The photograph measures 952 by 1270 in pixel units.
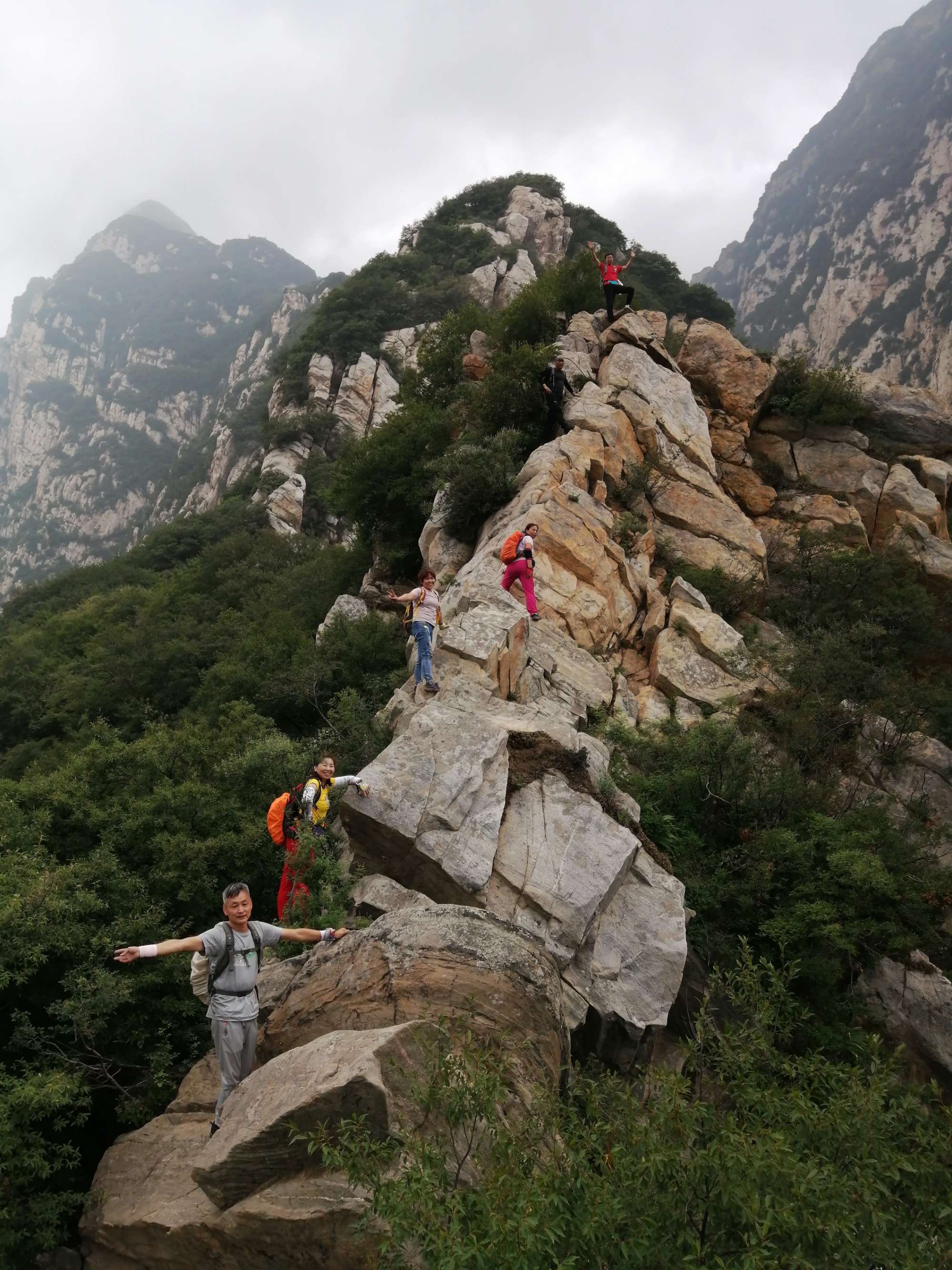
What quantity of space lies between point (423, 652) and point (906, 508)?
1654 centimetres

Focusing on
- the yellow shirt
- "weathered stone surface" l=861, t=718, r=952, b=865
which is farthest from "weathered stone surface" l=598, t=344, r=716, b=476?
the yellow shirt

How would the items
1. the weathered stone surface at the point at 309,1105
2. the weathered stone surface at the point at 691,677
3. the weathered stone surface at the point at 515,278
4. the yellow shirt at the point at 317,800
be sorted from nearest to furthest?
1. the weathered stone surface at the point at 309,1105
2. the yellow shirt at the point at 317,800
3. the weathered stone surface at the point at 691,677
4. the weathered stone surface at the point at 515,278

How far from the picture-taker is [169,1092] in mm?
6023

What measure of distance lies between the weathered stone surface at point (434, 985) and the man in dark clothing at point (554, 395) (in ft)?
46.5

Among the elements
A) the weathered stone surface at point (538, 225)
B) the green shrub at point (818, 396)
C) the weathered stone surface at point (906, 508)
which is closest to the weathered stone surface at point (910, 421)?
the green shrub at point (818, 396)

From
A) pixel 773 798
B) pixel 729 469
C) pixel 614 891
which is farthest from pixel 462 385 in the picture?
pixel 614 891

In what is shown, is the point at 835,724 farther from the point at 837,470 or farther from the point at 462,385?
the point at 462,385

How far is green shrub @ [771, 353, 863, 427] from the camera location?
22031 millimetres

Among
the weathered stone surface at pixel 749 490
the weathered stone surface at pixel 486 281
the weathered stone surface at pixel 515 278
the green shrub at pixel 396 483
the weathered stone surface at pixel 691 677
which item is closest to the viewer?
the weathered stone surface at pixel 691 677

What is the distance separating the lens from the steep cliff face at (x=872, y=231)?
61562mm

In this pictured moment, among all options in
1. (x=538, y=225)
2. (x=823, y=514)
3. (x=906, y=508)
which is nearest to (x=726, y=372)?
(x=823, y=514)

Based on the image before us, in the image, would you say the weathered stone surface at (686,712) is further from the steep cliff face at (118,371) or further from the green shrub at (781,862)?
the steep cliff face at (118,371)

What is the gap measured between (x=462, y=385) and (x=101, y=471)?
104274 millimetres

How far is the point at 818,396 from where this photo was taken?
22062mm
